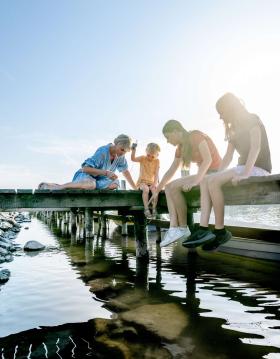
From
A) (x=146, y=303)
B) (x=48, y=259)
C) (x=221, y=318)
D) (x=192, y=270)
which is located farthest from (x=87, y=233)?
(x=221, y=318)

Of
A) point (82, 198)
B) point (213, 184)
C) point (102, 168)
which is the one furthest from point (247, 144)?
point (82, 198)

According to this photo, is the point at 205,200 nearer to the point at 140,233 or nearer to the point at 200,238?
the point at 200,238

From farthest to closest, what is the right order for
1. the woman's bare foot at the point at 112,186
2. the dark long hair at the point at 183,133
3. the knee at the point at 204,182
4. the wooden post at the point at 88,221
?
1. the wooden post at the point at 88,221
2. the woman's bare foot at the point at 112,186
3. the dark long hair at the point at 183,133
4. the knee at the point at 204,182

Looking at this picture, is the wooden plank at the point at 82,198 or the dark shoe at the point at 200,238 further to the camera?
the wooden plank at the point at 82,198

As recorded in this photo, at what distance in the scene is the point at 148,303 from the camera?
17.0 feet

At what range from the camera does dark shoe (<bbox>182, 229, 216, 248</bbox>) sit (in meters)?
4.21

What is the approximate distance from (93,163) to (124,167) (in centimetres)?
91

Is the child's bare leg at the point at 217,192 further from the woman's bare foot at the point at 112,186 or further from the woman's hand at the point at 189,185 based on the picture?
the woman's bare foot at the point at 112,186

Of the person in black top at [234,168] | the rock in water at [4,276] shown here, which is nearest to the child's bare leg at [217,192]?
the person in black top at [234,168]

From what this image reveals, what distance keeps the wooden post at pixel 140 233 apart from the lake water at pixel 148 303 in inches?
32.9

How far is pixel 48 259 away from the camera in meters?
10.9

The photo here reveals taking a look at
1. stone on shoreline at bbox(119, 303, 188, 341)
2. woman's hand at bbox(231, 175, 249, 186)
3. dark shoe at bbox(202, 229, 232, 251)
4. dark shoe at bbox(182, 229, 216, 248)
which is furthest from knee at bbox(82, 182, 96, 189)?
woman's hand at bbox(231, 175, 249, 186)

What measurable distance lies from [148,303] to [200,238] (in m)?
1.66

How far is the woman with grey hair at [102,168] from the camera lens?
6.95 metres
